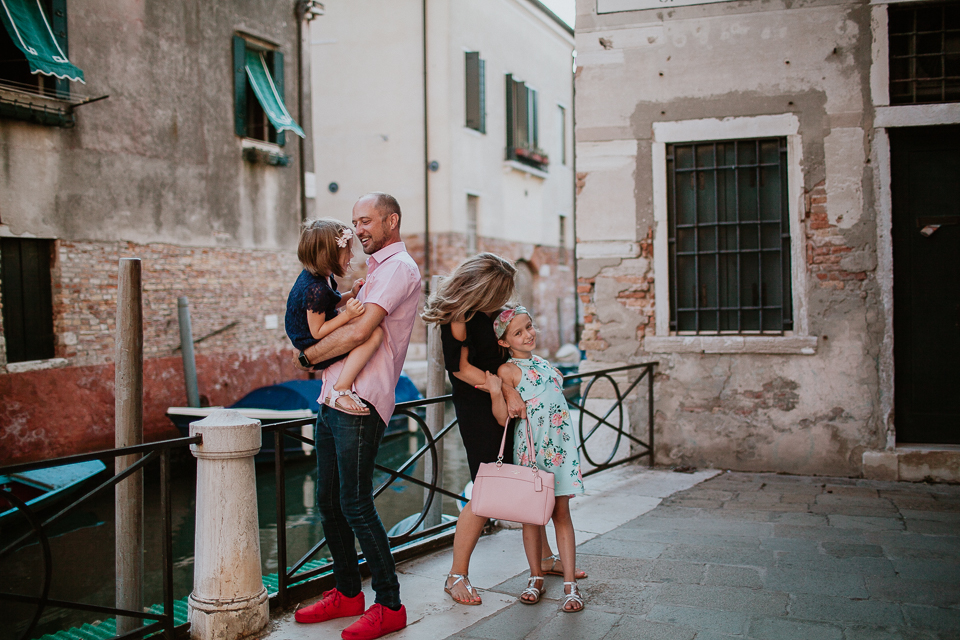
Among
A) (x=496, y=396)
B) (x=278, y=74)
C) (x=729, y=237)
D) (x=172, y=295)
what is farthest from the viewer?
(x=278, y=74)

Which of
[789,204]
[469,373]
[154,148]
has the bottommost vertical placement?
[469,373]

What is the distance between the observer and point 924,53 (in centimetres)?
573

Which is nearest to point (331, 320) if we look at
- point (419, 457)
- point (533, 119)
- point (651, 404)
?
point (419, 457)

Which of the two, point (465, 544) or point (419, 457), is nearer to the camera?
point (465, 544)

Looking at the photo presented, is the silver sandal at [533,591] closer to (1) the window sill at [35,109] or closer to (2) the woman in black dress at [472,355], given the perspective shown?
(2) the woman in black dress at [472,355]

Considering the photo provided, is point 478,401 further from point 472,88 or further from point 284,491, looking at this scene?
point 472,88

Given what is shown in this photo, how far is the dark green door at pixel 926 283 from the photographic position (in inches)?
222

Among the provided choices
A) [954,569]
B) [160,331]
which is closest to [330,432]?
[954,569]

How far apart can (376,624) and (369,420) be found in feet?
2.61

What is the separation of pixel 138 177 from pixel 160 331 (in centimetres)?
216

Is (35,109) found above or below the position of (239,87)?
below

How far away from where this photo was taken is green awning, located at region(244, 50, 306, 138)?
12.2m

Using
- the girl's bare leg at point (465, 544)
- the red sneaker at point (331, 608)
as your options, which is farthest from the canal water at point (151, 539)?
the girl's bare leg at point (465, 544)

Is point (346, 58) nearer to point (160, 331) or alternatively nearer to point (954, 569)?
point (160, 331)
